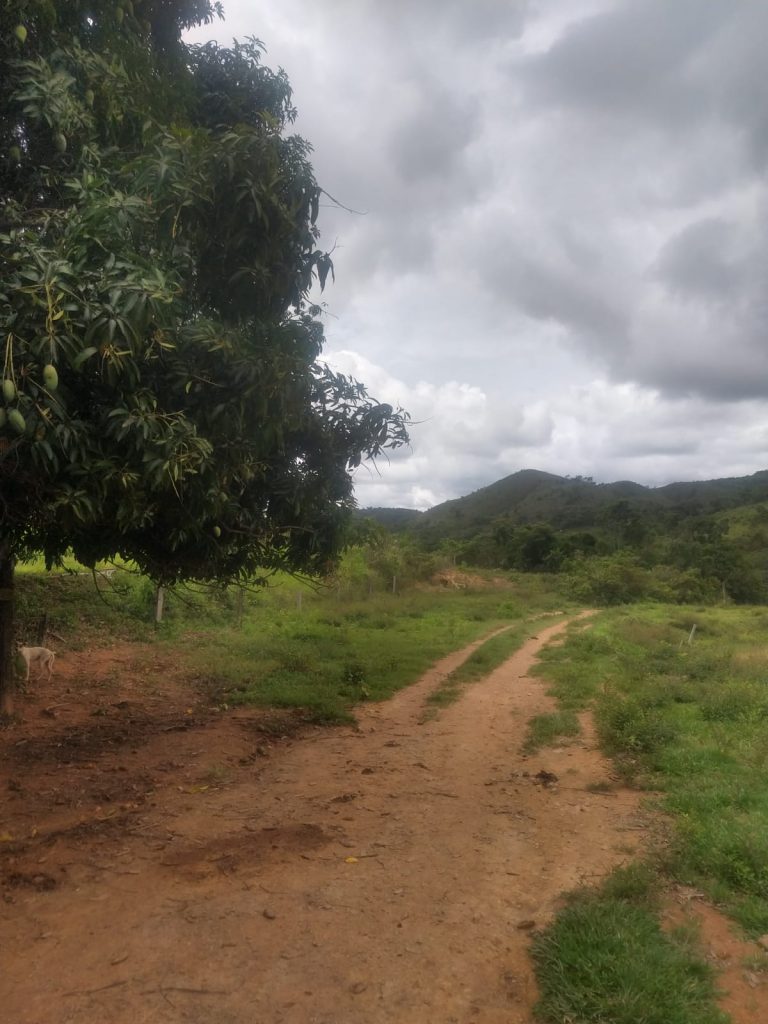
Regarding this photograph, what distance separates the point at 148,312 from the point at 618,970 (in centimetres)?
442

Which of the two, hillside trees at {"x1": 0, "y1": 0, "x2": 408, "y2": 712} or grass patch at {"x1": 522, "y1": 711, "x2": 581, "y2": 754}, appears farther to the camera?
grass patch at {"x1": 522, "y1": 711, "x2": 581, "y2": 754}

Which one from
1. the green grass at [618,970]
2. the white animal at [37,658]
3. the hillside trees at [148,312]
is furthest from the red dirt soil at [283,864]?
the hillside trees at [148,312]

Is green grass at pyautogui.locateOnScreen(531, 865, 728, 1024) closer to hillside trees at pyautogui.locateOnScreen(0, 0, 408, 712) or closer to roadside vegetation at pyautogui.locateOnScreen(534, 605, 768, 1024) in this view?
roadside vegetation at pyautogui.locateOnScreen(534, 605, 768, 1024)

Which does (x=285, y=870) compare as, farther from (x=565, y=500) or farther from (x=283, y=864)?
(x=565, y=500)

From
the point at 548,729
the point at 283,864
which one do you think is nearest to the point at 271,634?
the point at 548,729

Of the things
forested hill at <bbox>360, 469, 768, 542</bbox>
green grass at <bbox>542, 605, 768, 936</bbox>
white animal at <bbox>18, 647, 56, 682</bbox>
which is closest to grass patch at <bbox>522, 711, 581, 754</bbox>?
green grass at <bbox>542, 605, 768, 936</bbox>

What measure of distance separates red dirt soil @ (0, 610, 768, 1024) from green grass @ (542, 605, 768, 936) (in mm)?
452

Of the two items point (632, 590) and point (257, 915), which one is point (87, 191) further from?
point (632, 590)

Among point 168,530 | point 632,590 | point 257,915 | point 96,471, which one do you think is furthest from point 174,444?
point 632,590

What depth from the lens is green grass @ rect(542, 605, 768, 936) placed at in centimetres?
504

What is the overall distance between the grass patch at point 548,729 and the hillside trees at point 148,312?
4140 mm

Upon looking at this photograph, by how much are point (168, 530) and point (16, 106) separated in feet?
11.3

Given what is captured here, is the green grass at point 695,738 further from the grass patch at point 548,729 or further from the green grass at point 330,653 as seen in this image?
the green grass at point 330,653

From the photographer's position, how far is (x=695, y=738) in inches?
343
